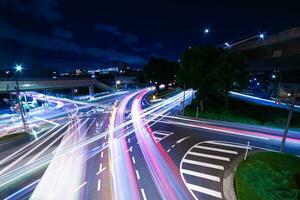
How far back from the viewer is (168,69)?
219ft

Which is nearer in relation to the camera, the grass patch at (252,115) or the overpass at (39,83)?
the grass patch at (252,115)

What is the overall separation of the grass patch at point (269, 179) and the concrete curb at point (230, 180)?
0.40 meters

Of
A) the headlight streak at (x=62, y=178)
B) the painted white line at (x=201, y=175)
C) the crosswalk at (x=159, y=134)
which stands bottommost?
the headlight streak at (x=62, y=178)

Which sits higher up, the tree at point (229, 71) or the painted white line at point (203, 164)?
Answer: the tree at point (229, 71)

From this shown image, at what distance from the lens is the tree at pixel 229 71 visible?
23.3 m

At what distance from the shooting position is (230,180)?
12125mm

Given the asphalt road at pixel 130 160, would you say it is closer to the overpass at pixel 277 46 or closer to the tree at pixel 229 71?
the tree at pixel 229 71

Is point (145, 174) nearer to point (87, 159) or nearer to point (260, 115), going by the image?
point (87, 159)

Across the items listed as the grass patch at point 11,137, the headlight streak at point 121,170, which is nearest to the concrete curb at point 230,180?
the headlight streak at point 121,170

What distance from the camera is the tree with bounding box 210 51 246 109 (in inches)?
919

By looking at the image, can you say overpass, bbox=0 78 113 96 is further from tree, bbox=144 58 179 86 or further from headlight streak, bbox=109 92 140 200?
headlight streak, bbox=109 92 140 200

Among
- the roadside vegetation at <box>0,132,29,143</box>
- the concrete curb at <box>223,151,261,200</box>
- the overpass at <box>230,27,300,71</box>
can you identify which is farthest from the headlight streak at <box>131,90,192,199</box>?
the roadside vegetation at <box>0,132,29,143</box>

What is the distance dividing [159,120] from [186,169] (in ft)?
53.2

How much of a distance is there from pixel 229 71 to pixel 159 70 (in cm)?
4228
